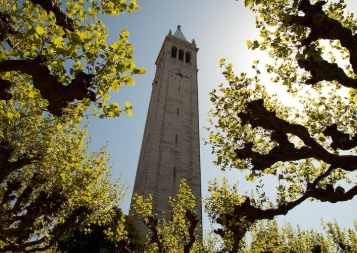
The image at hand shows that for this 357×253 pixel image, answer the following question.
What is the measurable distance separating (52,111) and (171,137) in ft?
99.2

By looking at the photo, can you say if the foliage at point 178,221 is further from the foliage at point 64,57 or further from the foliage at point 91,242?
the foliage at point 64,57

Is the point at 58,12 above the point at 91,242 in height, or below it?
above

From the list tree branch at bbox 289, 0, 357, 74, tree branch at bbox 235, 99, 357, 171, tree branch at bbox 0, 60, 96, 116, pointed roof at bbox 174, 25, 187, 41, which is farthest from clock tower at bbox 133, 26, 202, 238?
tree branch at bbox 289, 0, 357, 74

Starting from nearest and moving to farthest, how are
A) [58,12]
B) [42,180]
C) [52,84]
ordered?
[52,84] → [58,12] → [42,180]

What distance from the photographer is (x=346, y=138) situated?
8336mm

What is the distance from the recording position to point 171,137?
37.3 metres

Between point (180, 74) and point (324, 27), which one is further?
point (180, 74)

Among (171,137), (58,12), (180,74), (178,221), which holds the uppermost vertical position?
(180,74)

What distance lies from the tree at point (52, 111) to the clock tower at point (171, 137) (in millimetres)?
12766

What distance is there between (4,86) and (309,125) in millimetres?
10437

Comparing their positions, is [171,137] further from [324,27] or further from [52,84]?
[52,84]

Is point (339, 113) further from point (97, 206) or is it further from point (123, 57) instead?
point (97, 206)

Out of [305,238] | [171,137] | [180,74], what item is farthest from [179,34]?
[305,238]

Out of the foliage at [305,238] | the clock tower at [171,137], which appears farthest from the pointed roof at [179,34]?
→ the foliage at [305,238]
